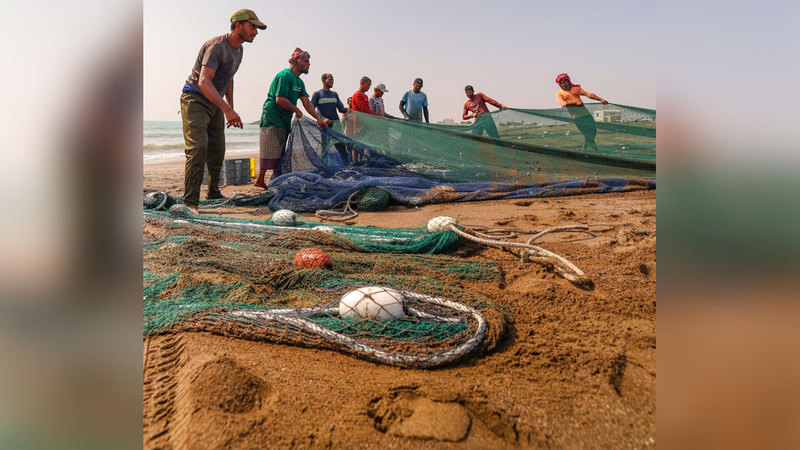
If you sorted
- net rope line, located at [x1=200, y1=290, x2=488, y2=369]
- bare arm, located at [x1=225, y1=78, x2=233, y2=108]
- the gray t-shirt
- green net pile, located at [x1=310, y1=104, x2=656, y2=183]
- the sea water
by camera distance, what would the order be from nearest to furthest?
net rope line, located at [x1=200, y1=290, x2=488, y2=369], the gray t-shirt, bare arm, located at [x1=225, y1=78, x2=233, y2=108], green net pile, located at [x1=310, y1=104, x2=656, y2=183], the sea water

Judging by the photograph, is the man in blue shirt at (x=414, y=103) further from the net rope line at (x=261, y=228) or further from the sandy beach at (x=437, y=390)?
the sandy beach at (x=437, y=390)

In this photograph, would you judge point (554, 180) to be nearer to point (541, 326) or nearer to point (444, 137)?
point (444, 137)

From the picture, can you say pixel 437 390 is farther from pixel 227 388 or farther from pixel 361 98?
pixel 361 98

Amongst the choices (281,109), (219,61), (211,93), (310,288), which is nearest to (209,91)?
(211,93)

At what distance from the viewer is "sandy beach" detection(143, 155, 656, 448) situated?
1461mm

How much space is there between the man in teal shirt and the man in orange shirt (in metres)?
3.71

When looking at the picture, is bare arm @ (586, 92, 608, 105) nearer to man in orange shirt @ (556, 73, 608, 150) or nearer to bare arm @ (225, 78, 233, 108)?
man in orange shirt @ (556, 73, 608, 150)

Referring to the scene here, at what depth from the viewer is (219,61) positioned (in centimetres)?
476

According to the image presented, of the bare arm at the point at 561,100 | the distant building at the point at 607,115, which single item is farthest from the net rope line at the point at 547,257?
the bare arm at the point at 561,100

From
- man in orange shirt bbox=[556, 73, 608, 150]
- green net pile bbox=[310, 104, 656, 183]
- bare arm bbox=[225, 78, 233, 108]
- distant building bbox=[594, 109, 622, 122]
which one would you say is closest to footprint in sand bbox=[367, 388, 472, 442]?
bare arm bbox=[225, 78, 233, 108]

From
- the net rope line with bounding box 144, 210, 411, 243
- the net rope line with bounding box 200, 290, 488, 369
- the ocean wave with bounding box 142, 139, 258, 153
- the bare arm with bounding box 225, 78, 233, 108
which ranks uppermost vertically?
the ocean wave with bounding box 142, 139, 258, 153
